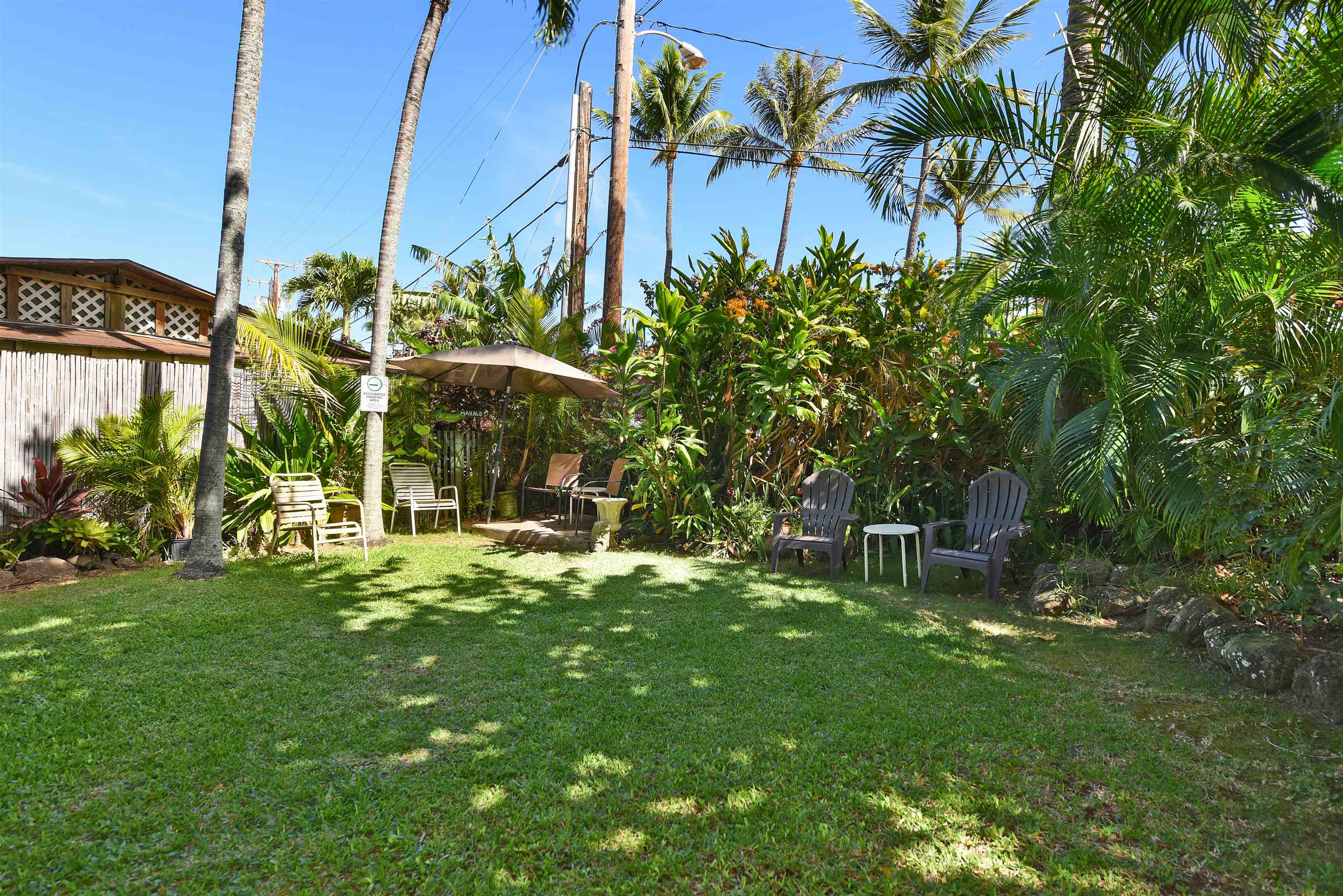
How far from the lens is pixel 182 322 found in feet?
40.6

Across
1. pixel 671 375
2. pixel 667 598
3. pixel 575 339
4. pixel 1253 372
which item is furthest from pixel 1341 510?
pixel 575 339

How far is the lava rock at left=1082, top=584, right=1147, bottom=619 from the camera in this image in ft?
17.4

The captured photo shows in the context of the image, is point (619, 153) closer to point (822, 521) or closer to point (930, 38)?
point (822, 521)

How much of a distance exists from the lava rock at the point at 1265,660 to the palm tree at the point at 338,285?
33.8 m

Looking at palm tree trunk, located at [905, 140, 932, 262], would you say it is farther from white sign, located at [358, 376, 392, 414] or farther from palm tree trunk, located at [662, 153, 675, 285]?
white sign, located at [358, 376, 392, 414]

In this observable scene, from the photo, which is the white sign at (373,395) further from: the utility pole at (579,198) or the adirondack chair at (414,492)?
the utility pole at (579,198)

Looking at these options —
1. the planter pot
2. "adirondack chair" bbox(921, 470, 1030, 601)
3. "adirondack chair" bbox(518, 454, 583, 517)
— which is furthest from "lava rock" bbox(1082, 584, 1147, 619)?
the planter pot

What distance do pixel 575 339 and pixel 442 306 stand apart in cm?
569

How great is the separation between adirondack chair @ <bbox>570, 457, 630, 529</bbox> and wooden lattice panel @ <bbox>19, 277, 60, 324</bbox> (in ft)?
28.5

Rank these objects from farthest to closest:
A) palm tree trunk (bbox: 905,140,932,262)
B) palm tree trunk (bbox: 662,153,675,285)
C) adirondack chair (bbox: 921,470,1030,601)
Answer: palm tree trunk (bbox: 662,153,675,285), palm tree trunk (bbox: 905,140,932,262), adirondack chair (bbox: 921,470,1030,601)

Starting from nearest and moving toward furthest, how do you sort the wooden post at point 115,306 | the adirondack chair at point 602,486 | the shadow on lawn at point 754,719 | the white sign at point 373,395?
the shadow on lawn at point 754,719, the white sign at point 373,395, the adirondack chair at point 602,486, the wooden post at point 115,306

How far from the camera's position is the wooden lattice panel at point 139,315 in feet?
38.1

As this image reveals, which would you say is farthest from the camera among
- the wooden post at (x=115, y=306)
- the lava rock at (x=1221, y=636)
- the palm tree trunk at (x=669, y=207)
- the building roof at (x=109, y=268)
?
the palm tree trunk at (x=669, y=207)

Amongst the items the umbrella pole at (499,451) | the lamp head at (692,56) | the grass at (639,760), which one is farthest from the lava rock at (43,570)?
the lamp head at (692,56)
